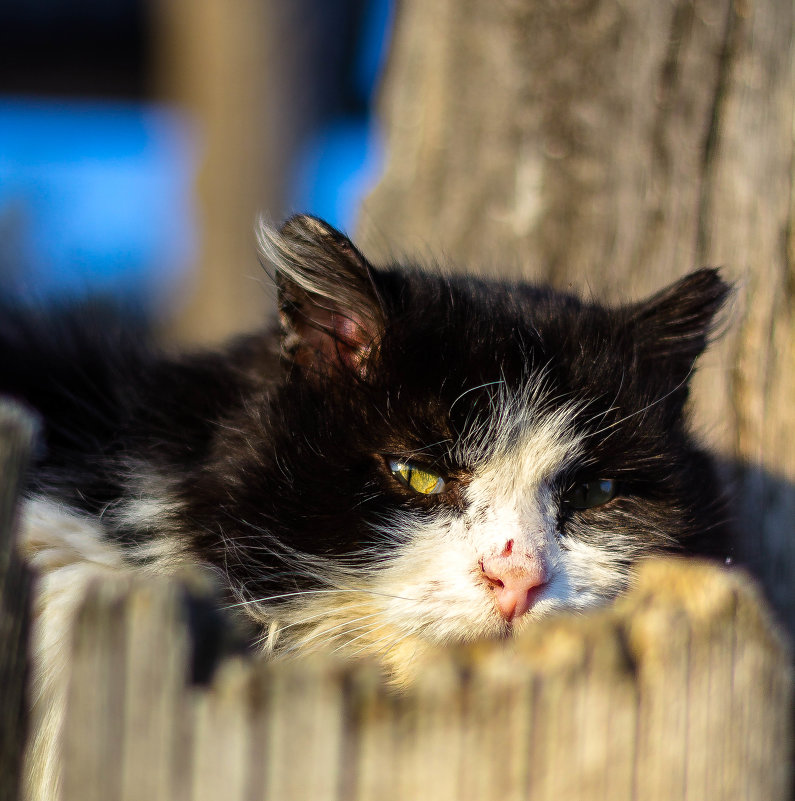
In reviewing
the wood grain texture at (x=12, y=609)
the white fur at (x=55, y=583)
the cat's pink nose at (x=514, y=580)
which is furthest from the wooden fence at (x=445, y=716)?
the cat's pink nose at (x=514, y=580)

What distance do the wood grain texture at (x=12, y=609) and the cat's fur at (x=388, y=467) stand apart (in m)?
0.75

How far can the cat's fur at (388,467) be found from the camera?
→ 5.38 ft

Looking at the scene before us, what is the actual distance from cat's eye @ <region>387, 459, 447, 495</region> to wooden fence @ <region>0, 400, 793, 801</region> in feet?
3.41

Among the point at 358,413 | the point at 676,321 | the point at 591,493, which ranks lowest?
the point at 591,493

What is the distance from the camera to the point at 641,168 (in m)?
2.48

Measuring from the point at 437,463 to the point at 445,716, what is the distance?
108 cm

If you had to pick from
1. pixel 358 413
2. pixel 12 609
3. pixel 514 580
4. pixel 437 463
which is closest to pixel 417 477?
pixel 437 463

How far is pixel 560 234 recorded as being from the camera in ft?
8.71

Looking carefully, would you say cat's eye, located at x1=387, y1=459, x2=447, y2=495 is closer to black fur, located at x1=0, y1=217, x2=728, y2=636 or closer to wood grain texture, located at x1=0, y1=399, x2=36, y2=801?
black fur, located at x1=0, y1=217, x2=728, y2=636

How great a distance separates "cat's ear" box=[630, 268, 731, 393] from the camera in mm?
2027

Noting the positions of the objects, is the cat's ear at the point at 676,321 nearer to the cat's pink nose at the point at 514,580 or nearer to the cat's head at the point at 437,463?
the cat's head at the point at 437,463

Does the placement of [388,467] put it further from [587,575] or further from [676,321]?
[676,321]

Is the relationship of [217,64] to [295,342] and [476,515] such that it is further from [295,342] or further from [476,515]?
[476,515]

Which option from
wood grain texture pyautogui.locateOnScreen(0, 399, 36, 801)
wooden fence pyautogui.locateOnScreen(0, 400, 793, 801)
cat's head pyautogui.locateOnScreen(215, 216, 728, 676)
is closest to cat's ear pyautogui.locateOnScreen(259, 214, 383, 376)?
cat's head pyautogui.locateOnScreen(215, 216, 728, 676)
